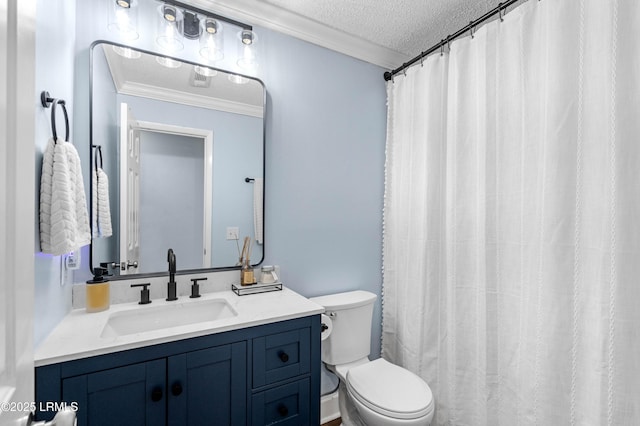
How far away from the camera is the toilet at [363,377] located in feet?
4.48

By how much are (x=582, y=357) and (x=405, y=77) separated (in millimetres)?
1731

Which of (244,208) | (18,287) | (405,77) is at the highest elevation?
(405,77)

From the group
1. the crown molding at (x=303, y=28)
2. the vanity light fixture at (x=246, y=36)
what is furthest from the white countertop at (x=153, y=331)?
the crown molding at (x=303, y=28)

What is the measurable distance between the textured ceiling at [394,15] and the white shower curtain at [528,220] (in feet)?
0.83

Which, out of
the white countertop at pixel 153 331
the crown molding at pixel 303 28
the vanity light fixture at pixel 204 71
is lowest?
the white countertop at pixel 153 331

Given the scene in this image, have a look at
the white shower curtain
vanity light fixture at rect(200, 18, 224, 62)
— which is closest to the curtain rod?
the white shower curtain

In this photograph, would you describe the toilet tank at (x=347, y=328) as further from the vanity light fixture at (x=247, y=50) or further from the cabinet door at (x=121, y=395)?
the vanity light fixture at (x=247, y=50)

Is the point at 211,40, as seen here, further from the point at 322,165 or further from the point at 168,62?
the point at 322,165

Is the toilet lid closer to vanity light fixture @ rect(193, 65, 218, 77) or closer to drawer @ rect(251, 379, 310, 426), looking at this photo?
drawer @ rect(251, 379, 310, 426)

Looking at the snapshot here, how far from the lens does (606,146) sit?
3.51 feet

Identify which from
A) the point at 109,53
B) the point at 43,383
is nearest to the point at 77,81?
the point at 109,53

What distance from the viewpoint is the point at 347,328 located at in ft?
5.91

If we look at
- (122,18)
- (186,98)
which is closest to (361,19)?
(186,98)

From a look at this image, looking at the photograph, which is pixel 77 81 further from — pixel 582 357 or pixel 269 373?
pixel 582 357
